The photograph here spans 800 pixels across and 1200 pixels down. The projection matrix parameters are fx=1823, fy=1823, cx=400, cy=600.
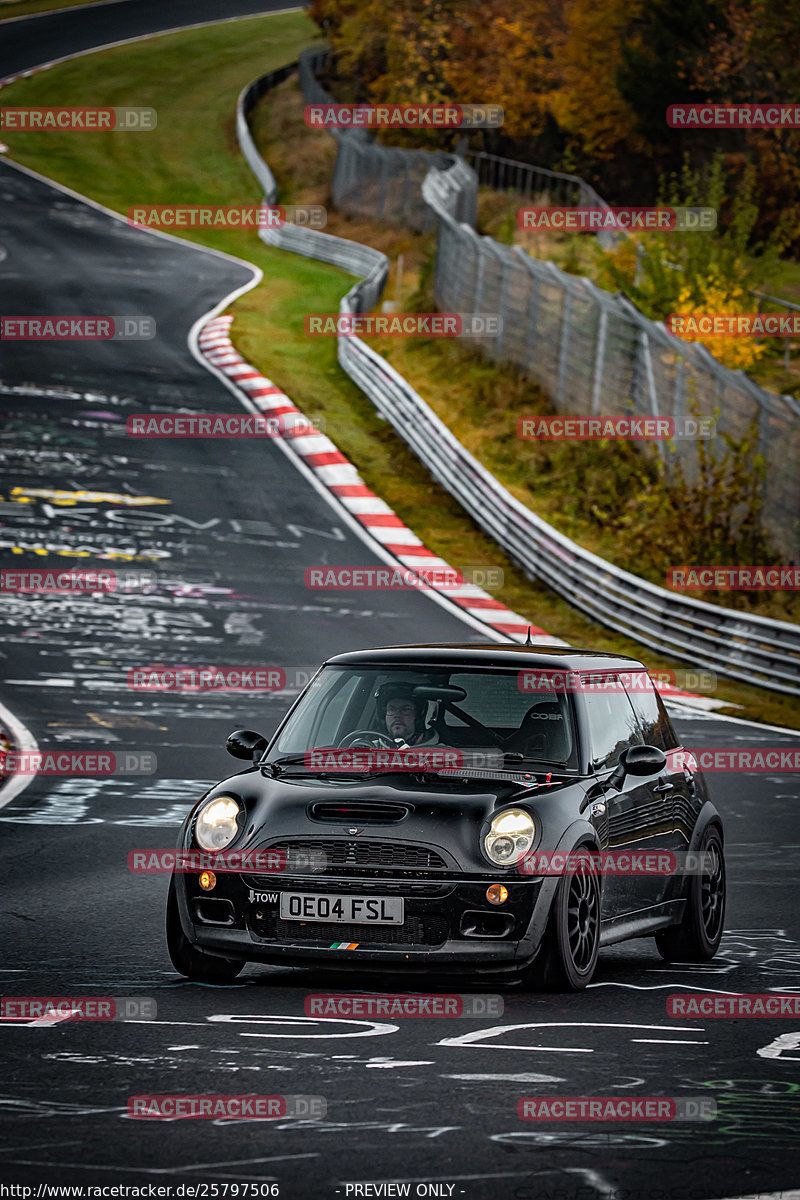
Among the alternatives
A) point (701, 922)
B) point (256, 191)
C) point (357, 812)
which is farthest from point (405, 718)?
point (256, 191)

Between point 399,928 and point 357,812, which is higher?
point 357,812

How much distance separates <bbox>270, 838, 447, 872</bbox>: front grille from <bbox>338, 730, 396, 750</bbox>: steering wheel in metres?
0.90

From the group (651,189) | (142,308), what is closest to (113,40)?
(651,189)

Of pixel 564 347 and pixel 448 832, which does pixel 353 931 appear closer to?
pixel 448 832

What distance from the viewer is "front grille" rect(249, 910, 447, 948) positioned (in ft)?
24.4

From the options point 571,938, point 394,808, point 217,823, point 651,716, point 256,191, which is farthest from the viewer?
point 256,191

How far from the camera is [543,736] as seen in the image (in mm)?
8336

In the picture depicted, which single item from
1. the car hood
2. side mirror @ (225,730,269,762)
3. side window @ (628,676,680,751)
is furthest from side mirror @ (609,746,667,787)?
side mirror @ (225,730,269,762)

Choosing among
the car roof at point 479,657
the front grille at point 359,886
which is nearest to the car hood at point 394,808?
the front grille at point 359,886

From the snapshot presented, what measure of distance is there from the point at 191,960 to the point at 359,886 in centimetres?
90

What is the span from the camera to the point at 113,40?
92125mm

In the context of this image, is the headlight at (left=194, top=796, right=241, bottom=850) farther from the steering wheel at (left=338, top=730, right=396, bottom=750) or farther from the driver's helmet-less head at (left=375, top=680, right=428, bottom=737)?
the driver's helmet-less head at (left=375, top=680, right=428, bottom=737)

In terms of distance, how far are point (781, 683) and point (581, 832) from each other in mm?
13321

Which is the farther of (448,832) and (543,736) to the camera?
(543,736)
